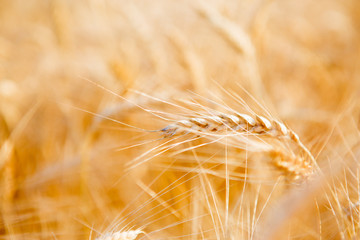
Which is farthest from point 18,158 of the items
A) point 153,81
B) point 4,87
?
point 153,81

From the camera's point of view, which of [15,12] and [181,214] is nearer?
[181,214]

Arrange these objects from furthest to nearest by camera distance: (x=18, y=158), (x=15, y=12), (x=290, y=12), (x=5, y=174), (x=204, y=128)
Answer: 1. (x=15, y=12)
2. (x=290, y=12)
3. (x=18, y=158)
4. (x=5, y=174)
5. (x=204, y=128)

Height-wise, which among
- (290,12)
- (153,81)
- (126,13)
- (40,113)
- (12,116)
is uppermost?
(290,12)

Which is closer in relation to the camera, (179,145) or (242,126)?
(242,126)

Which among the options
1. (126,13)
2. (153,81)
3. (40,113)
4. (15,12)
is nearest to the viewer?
(153,81)

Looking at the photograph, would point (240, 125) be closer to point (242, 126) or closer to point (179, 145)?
point (242, 126)

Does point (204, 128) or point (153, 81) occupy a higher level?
point (153, 81)

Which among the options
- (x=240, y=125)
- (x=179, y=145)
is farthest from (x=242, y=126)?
(x=179, y=145)

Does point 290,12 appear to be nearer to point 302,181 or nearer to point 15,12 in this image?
point 302,181
